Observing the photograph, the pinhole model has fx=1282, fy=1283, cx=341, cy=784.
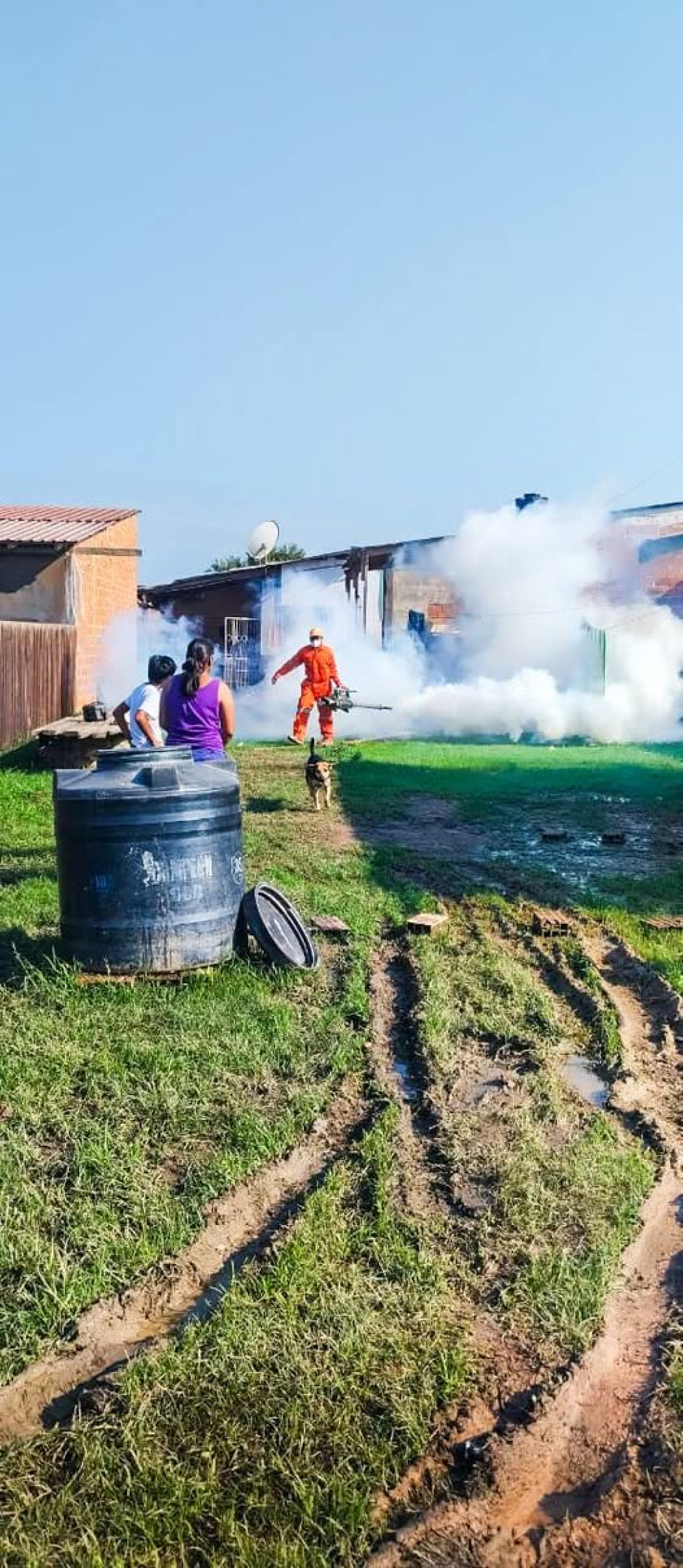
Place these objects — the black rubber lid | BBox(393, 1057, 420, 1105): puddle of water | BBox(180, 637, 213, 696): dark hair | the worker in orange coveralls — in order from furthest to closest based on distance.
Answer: the worker in orange coveralls → BBox(180, 637, 213, 696): dark hair → the black rubber lid → BBox(393, 1057, 420, 1105): puddle of water

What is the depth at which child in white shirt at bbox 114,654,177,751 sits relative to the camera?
8.92 meters

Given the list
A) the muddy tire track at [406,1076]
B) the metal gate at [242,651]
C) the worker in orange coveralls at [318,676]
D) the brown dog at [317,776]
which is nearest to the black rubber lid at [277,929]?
the muddy tire track at [406,1076]

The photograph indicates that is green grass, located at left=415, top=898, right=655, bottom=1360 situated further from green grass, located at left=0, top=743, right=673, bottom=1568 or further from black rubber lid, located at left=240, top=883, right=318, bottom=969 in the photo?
black rubber lid, located at left=240, top=883, right=318, bottom=969

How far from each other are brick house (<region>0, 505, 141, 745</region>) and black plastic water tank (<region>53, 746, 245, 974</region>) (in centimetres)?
1492

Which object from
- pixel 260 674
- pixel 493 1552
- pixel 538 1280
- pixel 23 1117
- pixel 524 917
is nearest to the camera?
pixel 493 1552

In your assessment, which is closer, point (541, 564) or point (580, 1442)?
point (580, 1442)

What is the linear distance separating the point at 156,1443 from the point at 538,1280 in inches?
51.7

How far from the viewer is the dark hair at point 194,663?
26.9 feet

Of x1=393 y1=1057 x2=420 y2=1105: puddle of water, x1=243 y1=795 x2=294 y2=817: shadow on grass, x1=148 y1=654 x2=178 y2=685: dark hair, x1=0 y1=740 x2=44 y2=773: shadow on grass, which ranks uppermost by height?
x1=148 y1=654 x2=178 y2=685: dark hair

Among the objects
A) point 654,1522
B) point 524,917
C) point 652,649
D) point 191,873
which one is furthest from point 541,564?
point 654,1522

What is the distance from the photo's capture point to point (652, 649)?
32.4m

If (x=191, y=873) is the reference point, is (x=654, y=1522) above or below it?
below

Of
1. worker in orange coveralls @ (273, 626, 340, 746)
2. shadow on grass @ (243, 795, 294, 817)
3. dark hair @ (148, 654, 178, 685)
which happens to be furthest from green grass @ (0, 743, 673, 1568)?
worker in orange coveralls @ (273, 626, 340, 746)

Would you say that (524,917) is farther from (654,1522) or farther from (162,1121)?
(654,1522)
